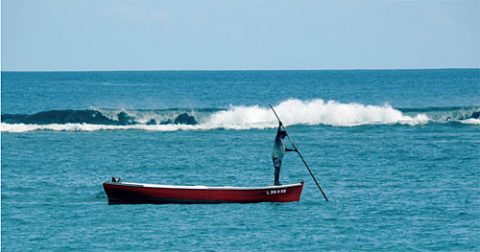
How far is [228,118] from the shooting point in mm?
69938

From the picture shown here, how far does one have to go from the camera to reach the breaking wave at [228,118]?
65.1 m

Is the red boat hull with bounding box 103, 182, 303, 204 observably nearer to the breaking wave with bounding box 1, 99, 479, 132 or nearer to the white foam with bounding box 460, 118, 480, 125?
the breaking wave with bounding box 1, 99, 479, 132

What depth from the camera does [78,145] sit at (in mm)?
52750

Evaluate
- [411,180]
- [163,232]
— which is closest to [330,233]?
[163,232]

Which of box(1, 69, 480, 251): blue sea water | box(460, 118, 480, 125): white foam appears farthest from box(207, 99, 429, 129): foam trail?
box(460, 118, 480, 125): white foam

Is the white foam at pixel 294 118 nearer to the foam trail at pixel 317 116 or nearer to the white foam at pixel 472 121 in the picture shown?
the foam trail at pixel 317 116

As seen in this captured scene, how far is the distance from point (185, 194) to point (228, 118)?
37.3 metres

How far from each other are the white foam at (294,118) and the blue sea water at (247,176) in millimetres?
141

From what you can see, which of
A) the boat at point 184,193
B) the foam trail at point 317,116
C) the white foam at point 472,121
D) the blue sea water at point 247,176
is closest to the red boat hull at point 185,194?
the boat at point 184,193

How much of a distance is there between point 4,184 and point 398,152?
20.1 meters

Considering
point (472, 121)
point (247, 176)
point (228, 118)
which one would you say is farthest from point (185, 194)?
point (472, 121)

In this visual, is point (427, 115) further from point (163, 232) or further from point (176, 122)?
point (163, 232)

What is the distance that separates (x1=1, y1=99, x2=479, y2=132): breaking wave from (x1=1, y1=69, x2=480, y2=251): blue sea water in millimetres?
137

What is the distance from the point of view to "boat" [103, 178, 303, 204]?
107 ft
